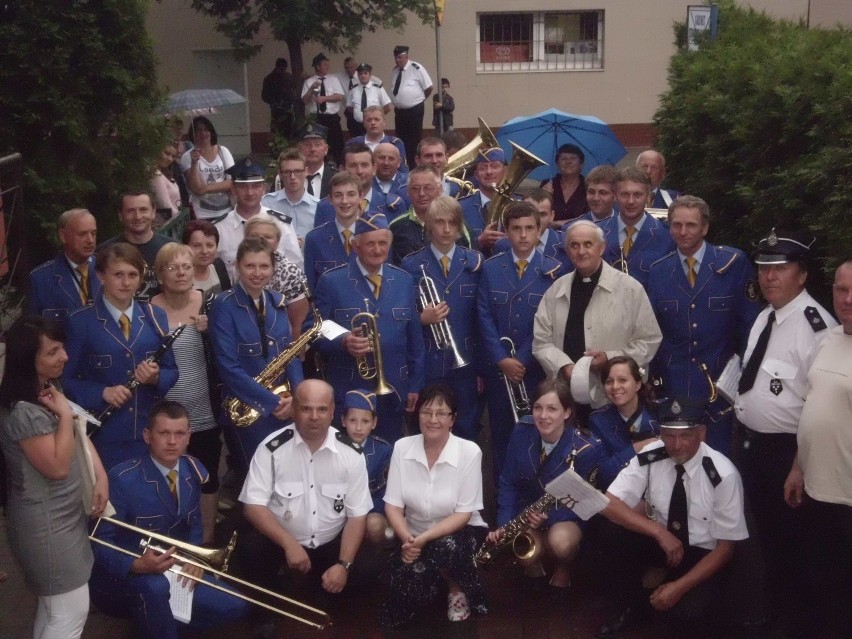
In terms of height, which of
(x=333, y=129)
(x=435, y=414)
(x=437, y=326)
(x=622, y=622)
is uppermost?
(x=333, y=129)

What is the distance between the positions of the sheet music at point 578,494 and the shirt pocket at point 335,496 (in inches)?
43.6

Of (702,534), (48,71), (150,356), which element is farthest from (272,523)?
(48,71)

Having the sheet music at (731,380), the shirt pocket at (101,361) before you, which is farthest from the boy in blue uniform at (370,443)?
the sheet music at (731,380)

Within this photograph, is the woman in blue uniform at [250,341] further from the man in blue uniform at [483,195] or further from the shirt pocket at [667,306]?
the shirt pocket at [667,306]

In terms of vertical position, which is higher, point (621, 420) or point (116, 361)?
point (116, 361)

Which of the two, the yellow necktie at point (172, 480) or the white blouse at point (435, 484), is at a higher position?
the yellow necktie at point (172, 480)

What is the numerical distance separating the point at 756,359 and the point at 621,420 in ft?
3.03

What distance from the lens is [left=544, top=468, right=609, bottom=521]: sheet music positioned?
18.1ft

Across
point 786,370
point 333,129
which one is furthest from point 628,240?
point 333,129

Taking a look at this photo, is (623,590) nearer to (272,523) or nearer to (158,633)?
(272,523)

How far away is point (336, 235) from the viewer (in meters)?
7.48

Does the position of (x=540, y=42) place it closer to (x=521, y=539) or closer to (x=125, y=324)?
(x=125, y=324)

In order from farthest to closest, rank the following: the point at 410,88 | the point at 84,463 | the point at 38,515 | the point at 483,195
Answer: the point at 410,88, the point at 483,195, the point at 84,463, the point at 38,515

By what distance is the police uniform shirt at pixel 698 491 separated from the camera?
551 centimetres
